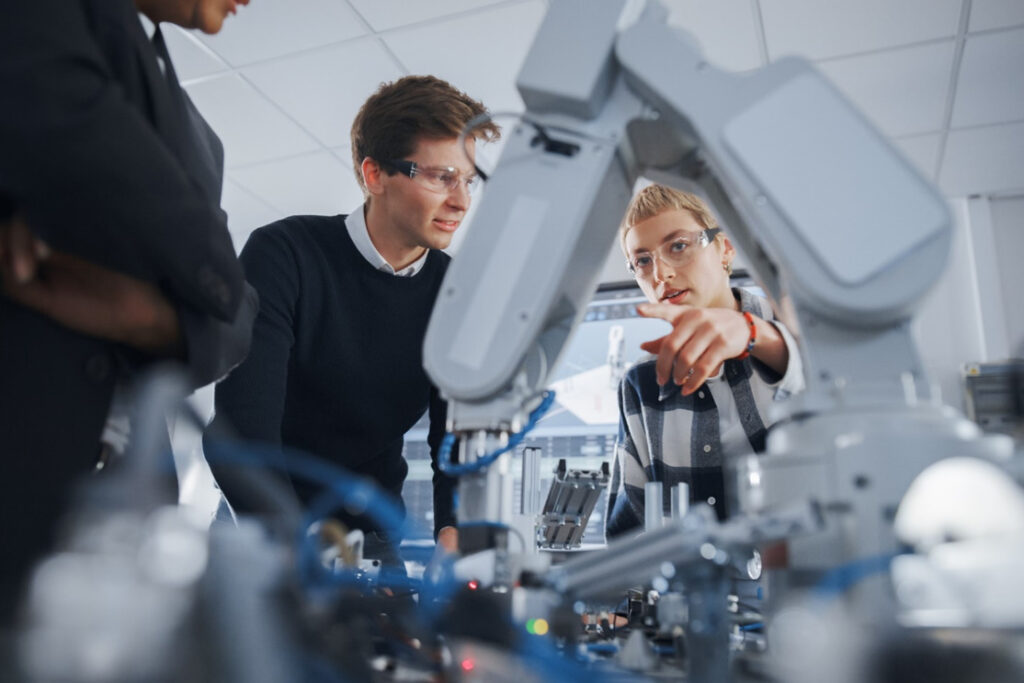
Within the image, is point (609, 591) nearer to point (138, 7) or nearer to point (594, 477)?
point (138, 7)

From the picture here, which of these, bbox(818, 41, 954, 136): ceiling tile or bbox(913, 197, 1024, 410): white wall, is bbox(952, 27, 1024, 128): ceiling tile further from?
bbox(913, 197, 1024, 410): white wall

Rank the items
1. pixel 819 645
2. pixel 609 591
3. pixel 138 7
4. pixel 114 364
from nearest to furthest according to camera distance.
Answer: pixel 819 645
pixel 609 591
pixel 114 364
pixel 138 7

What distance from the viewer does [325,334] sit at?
4.74 feet

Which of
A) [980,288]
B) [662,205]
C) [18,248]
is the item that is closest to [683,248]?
[662,205]

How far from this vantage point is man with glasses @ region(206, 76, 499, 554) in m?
1.41

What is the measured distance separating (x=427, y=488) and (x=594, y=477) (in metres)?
2.75

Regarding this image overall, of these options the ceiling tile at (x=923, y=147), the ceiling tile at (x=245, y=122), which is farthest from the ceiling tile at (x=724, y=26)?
the ceiling tile at (x=245, y=122)

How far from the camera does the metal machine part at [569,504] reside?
1764mm

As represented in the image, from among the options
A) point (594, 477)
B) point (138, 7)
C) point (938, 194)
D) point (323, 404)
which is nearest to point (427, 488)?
point (594, 477)

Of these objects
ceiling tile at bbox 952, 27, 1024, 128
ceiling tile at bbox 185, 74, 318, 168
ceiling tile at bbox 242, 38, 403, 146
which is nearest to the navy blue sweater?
ceiling tile at bbox 242, 38, 403, 146

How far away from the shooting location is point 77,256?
2.00ft

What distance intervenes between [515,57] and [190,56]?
1337 millimetres

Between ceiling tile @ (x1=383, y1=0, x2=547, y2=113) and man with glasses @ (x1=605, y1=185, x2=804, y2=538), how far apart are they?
1.16m

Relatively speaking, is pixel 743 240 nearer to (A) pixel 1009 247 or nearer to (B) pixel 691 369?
(B) pixel 691 369
